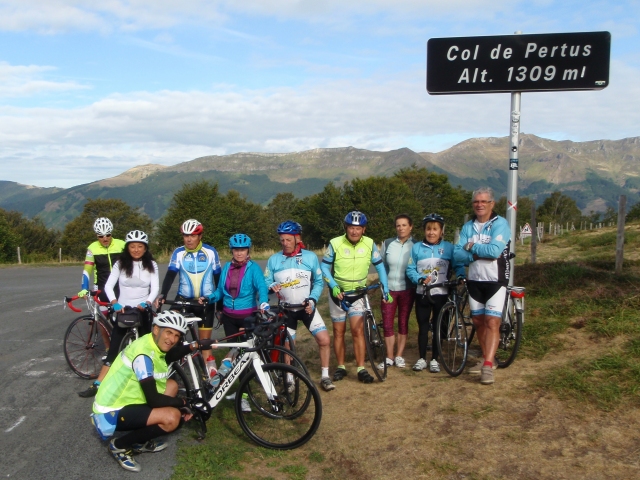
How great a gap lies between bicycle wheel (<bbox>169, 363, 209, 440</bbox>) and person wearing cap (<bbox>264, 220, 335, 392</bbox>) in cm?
124

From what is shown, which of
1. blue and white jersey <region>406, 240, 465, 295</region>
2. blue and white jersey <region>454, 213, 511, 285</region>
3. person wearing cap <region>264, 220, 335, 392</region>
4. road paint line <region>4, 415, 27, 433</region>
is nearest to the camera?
road paint line <region>4, 415, 27, 433</region>

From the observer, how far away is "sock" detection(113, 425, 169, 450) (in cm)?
451

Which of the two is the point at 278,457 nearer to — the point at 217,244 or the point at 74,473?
the point at 74,473

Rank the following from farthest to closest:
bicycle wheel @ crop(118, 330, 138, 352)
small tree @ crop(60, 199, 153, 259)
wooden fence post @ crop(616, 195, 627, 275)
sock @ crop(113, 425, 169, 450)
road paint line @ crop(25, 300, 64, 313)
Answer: small tree @ crop(60, 199, 153, 259), road paint line @ crop(25, 300, 64, 313), wooden fence post @ crop(616, 195, 627, 275), bicycle wheel @ crop(118, 330, 138, 352), sock @ crop(113, 425, 169, 450)

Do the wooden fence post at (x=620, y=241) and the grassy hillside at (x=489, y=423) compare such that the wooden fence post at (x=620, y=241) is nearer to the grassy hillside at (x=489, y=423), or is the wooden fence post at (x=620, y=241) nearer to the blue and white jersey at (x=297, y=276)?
the grassy hillside at (x=489, y=423)

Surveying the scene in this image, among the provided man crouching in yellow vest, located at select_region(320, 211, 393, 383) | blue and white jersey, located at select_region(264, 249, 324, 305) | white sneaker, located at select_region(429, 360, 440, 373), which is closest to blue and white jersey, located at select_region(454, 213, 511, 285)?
man crouching in yellow vest, located at select_region(320, 211, 393, 383)

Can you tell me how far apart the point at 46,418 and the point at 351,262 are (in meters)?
3.64

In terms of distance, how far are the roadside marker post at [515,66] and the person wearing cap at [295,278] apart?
8.25 ft

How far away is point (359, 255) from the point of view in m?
6.34

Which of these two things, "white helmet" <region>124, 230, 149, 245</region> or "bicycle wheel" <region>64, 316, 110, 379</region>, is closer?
"white helmet" <region>124, 230, 149, 245</region>

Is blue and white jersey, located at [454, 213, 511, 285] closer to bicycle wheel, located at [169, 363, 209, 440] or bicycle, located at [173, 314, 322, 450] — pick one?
bicycle, located at [173, 314, 322, 450]

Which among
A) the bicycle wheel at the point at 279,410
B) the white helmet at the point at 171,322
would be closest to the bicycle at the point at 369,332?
the bicycle wheel at the point at 279,410

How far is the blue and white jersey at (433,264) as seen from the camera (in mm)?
6559

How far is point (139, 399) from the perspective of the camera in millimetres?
4621
